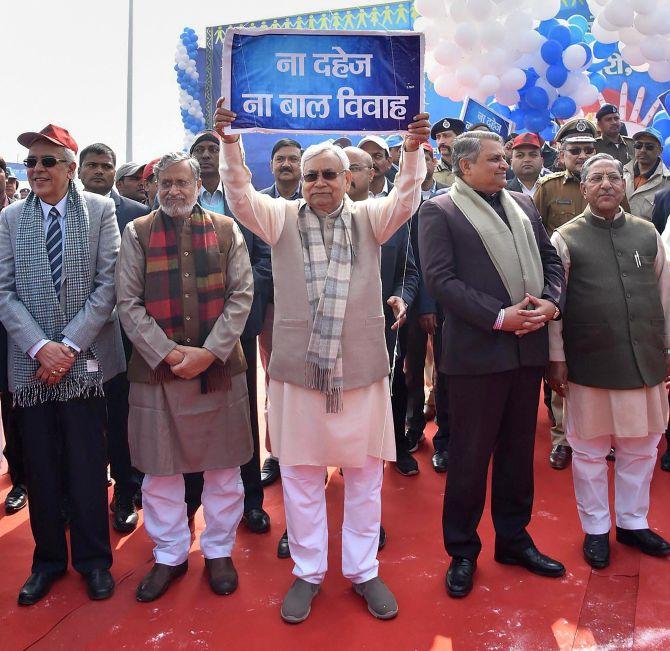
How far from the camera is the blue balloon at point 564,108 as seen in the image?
8.29 m

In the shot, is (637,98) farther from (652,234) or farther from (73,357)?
(73,357)

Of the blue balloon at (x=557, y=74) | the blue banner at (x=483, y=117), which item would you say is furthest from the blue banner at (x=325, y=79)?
the blue balloon at (x=557, y=74)

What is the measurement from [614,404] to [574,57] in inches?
241

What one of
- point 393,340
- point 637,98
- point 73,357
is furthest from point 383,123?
point 637,98

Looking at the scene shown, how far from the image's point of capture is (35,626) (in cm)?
292

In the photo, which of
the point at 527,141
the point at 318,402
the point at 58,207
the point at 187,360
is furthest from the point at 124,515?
the point at 527,141

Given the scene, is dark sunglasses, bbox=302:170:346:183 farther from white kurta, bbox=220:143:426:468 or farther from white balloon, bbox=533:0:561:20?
white balloon, bbox=533:0:561:20

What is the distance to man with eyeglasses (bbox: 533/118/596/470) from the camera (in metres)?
4.61

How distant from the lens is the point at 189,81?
17016mm

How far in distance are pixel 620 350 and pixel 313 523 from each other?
5.65 ft

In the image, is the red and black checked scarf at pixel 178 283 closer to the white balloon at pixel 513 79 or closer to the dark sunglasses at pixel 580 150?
the dark sunglasses at pixel 580 150

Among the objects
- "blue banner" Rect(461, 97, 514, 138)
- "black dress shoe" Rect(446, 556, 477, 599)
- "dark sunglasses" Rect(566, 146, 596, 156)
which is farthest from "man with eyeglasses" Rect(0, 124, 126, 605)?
"blue banner" Rect(461, 97, 514, 138)

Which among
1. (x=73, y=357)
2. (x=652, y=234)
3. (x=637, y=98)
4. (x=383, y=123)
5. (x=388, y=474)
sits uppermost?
(x=637, y=98)

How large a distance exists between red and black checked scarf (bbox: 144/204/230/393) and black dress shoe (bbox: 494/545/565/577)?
1624mm
